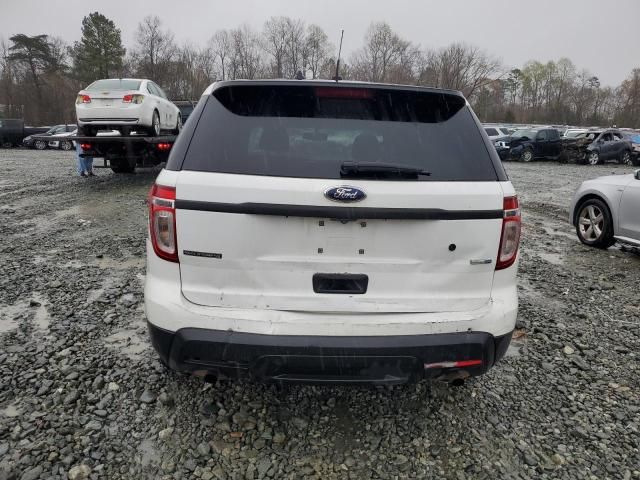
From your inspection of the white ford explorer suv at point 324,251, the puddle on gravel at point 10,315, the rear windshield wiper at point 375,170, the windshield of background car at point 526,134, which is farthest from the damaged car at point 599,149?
the puddle on gravel at point 10,315

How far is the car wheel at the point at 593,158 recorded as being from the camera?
887 inches

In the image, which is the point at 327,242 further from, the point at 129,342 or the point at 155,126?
the point at 155,126

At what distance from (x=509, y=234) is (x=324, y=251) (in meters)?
0.90

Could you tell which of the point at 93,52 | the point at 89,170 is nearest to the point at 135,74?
the point at 93,52

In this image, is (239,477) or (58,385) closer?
(239,477)

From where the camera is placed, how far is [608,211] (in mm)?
6219

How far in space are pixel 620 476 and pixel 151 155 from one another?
10.4m

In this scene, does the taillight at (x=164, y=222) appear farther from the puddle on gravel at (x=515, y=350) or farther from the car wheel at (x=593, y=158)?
the car wheel at (x=593, y=158)

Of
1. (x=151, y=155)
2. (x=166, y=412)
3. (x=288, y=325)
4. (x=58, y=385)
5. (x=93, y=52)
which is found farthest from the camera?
(x=93, y=52)

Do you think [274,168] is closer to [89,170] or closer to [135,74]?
[89,170]

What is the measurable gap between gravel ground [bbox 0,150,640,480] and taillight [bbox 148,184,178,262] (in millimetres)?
1015

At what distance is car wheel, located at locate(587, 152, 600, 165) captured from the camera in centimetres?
2253

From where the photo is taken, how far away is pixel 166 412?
101 inches

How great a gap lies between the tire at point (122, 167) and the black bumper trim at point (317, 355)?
36.6ft
